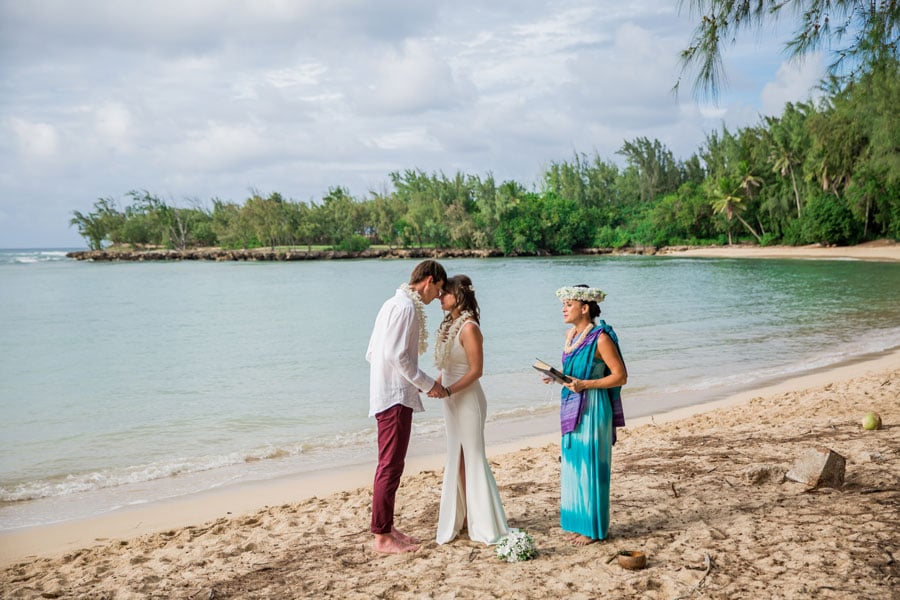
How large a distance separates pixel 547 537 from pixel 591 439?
36.8 inches

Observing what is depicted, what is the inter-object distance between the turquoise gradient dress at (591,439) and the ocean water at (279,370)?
4.44 meters

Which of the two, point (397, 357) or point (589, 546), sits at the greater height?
point (397, 357)

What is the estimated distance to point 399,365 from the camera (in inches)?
161

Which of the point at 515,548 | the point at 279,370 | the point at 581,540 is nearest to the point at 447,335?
the point at 515,548

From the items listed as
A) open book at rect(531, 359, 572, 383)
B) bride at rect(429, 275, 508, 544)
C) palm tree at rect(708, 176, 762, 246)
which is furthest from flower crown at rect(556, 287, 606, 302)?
palm tree at rect(708, 176, 762, 246)

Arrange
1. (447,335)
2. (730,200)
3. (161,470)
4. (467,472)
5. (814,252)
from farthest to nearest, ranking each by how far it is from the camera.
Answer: (730,200) < (814,252) < (161,470) < (467,472) < (447,335)

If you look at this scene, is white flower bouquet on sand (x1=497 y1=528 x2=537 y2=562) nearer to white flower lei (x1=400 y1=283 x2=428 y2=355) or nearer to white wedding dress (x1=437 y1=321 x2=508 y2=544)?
white wedding dress (x1=437 y1=321 x2=508 y2=544)

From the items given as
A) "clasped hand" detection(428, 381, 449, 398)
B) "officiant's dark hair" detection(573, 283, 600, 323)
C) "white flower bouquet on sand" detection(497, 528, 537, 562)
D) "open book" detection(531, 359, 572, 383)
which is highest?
"officiant's dark hair" detection(573, 283, 600, 323)

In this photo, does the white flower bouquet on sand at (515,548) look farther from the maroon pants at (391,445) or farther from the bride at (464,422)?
the maroon pants at (391,445)

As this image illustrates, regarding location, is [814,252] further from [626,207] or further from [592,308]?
[592,308]

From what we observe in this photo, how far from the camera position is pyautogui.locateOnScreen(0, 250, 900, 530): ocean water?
872 cm

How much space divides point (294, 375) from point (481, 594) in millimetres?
12156

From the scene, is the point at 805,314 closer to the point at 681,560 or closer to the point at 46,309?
the point at 681,560

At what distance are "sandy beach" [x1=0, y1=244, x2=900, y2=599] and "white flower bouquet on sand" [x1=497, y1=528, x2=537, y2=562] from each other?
0.05m
